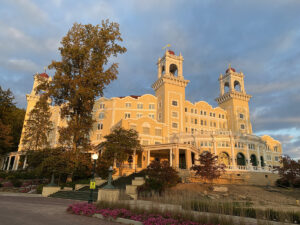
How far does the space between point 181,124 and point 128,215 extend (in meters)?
44.0

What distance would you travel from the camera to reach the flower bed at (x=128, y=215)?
8.92 metres

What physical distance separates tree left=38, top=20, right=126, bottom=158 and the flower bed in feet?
48.9

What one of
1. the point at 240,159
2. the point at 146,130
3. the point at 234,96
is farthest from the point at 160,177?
the point at 234,96

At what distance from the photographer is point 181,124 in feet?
175

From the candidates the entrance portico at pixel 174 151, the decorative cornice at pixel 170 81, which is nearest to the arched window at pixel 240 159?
the entrance portico at pixel 174 151

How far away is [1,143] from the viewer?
50.2 m

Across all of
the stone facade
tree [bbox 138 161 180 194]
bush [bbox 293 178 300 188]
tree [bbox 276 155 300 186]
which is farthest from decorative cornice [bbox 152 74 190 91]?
bush [bbox 293 178 300 188]

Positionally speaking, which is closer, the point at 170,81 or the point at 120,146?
the point at 120,146

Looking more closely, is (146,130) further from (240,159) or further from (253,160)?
(253,160)

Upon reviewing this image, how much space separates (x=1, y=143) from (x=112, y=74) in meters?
38.7

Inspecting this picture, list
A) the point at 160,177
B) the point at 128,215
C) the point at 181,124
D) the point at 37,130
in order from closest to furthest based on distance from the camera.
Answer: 1. the point at 128,215
2. the point at 160,177
3. the point at 37,130
4. the point at 181,124

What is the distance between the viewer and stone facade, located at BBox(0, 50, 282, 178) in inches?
1635

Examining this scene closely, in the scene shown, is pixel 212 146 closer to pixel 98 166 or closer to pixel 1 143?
pixel 98 166

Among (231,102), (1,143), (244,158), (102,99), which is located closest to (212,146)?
(244,158)
